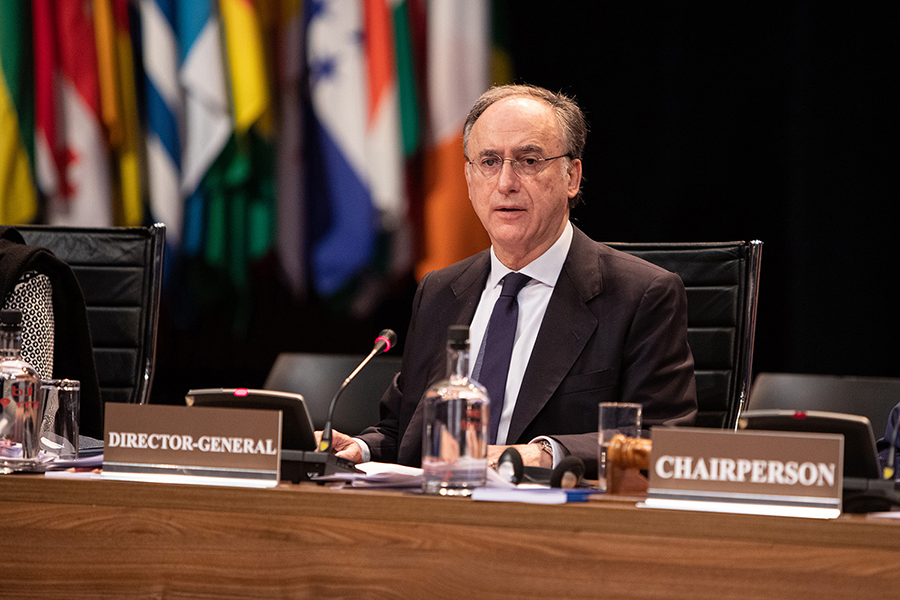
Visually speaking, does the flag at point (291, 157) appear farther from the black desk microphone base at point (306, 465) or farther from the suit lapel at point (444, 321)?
the black desk microphone base at point (306, 465)

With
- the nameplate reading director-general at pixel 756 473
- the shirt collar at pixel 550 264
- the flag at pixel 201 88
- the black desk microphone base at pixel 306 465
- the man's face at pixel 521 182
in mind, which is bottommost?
the black desk microphone base at pixel 306 465

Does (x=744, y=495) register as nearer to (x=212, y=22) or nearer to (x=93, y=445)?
(x=93, y=445)

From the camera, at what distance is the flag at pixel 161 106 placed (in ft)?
10.5

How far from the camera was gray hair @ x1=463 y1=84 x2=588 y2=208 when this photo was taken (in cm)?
204

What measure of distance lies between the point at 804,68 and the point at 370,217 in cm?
143

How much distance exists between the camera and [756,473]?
0.96 meters

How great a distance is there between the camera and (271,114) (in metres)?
3.24

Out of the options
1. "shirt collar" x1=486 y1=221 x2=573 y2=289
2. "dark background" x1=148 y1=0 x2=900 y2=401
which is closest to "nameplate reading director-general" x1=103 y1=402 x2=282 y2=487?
"shirt collar" x1=486 y1=221 x2=573 y2=289

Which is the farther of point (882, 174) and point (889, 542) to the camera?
point (882, 174)

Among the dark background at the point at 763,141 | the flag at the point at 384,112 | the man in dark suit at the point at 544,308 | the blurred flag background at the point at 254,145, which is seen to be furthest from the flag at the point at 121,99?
the man in dark suit at the point at 544,308

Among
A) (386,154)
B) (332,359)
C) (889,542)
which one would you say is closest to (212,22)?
(386,154)

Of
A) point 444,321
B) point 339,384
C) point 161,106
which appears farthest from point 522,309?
point 161,106

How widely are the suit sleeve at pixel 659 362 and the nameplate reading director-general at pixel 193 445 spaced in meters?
0.85

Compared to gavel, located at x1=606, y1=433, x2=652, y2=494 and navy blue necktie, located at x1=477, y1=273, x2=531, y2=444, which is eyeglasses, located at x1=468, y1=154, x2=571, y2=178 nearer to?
navy blue necktie, located at x1=477, y1=273, x2=531, y2=444
